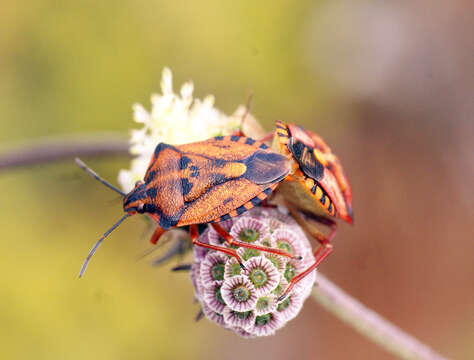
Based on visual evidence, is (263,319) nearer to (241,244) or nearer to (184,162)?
(241,244)

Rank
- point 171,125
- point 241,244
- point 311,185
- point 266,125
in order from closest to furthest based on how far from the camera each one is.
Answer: point 241,244 → point 311,185 → point 171,125 → point 266,125

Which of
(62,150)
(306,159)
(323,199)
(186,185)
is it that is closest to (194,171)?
(186,185)

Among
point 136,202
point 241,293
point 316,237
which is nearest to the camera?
point 241,293

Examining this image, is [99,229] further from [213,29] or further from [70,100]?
[213,29]

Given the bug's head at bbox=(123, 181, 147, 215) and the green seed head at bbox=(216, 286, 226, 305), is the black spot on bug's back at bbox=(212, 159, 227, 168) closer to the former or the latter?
the bug's head at bbox=(123, 181, 147, 215)

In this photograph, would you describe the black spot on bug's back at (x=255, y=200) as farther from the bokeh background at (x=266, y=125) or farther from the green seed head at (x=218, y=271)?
the bokeh background at (x=266, y=125)

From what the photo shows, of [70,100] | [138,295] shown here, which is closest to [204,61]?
[70,100]
